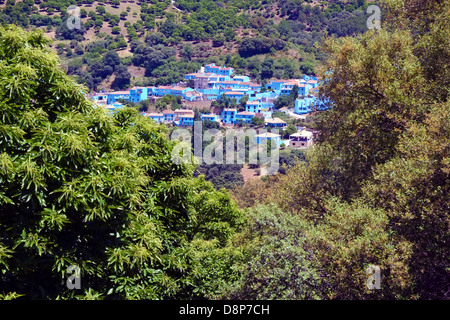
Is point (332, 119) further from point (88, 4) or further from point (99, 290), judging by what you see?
point (88, 4)

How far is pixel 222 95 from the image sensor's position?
71.1 m

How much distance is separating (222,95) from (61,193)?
221 feet

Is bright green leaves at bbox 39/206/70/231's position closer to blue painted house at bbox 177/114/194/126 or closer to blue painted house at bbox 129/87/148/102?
A: blue painted house at bbox 177/114/194/126

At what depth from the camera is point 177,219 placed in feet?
20.8

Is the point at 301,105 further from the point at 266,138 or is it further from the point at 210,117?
the point at 266,138

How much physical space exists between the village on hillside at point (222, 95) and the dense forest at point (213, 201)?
43691 millimetres

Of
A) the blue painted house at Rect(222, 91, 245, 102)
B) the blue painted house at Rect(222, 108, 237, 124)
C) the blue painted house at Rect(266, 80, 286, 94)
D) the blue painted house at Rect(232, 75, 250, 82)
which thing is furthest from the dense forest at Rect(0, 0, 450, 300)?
the blue painted house at Rect(232, 75, 250, 82)

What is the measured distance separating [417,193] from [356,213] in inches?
31.3

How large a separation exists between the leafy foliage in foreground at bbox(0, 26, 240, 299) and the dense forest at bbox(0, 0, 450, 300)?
0.05 feet

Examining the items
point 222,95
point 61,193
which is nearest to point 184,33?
point 222,95

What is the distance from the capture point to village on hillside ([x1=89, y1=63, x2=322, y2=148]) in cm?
6153

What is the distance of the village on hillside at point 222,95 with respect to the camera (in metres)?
61.5

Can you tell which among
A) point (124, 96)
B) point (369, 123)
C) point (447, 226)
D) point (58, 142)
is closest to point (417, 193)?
point (447, 226)

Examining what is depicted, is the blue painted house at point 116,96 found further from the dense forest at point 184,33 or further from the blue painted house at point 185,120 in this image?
the blue painted house at point 185,120
